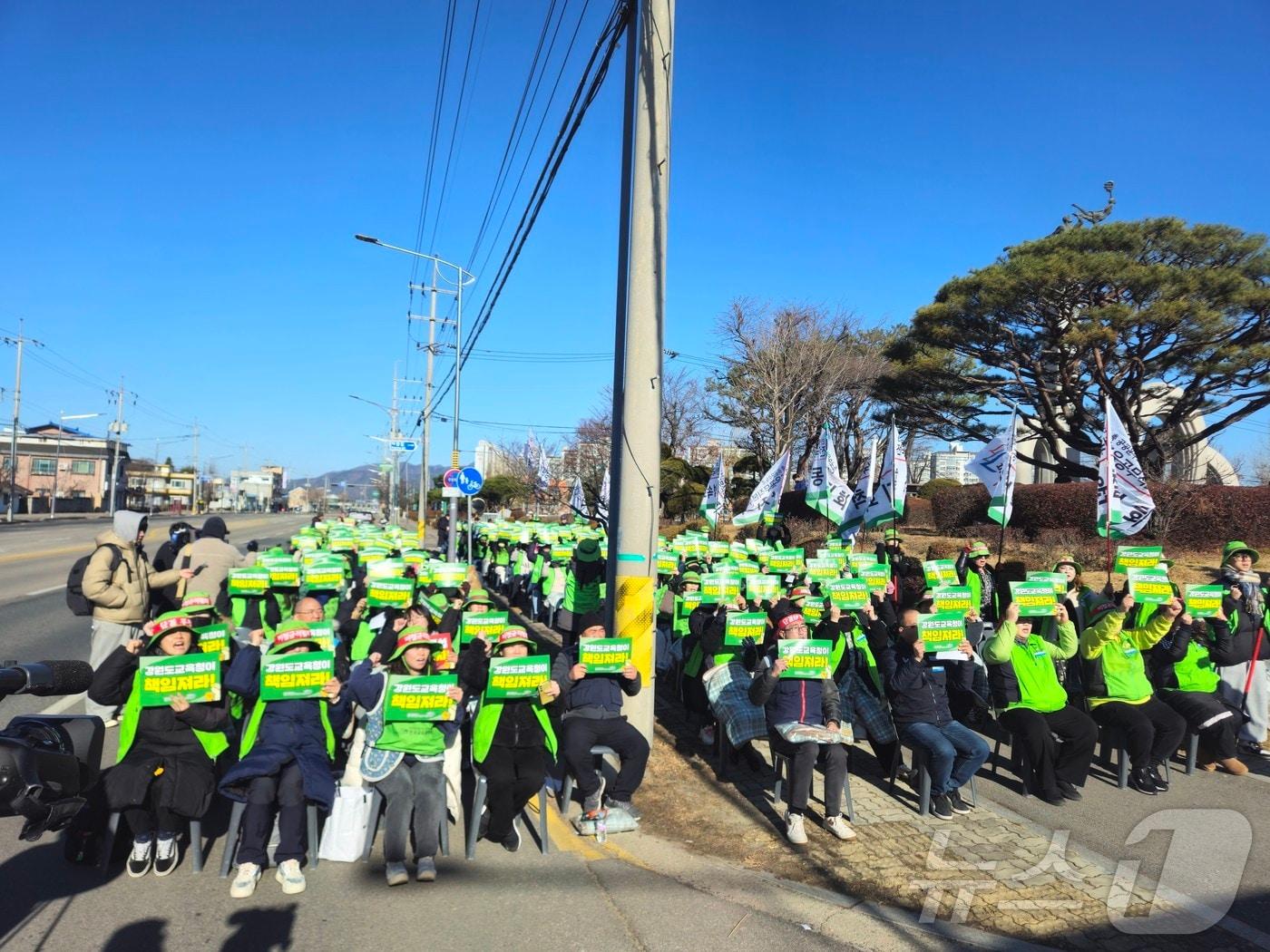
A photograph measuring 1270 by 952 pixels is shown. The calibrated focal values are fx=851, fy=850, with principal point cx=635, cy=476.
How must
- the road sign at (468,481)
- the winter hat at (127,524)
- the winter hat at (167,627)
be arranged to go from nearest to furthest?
the winter hat at (167,627) < the winter hat at (127,524) < the road sign at (468,481)

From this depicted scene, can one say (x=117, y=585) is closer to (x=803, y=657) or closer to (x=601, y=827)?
(x=601, y=827)

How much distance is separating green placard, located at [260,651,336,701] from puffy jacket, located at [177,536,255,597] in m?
4.35

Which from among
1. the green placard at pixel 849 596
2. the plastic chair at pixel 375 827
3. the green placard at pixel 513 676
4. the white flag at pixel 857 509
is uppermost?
the white flag at pixel 857 509

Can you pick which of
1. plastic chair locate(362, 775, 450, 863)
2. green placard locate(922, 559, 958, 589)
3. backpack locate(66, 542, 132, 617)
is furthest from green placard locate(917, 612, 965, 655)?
backpack locate(66, 542, 132, 617)

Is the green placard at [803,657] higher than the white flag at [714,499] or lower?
lower

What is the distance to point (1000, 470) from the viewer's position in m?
11.9

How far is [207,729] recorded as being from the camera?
4980 mm

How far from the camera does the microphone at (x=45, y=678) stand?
2.74m

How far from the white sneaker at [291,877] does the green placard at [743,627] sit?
3.61 m

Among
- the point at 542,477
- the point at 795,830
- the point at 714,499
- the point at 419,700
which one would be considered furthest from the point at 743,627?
the point at 542,477

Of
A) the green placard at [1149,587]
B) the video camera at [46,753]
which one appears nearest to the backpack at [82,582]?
the video camera at [46,753]

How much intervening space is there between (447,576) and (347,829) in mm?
4962

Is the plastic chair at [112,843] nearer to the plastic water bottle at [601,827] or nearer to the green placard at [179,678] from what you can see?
the green placard at [179,678]

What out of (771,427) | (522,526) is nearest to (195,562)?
Answer: (522,526)
